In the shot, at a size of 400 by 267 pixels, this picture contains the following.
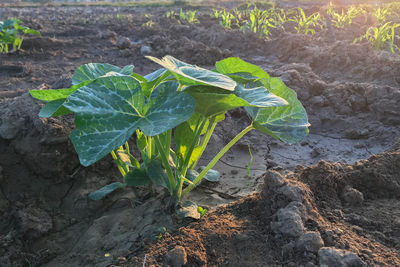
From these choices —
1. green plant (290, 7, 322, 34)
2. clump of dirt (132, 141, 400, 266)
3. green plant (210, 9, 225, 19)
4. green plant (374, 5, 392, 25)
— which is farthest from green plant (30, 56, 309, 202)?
green plant (210, 9, 225, 19)

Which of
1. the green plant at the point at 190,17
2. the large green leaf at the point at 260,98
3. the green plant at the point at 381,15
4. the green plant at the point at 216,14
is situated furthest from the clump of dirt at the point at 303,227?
the green plant at the point at 190,17

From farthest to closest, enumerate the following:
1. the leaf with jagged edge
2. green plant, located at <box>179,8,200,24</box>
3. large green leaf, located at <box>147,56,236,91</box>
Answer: green plant, located at <box>179,8,200,24</box> < the leaf with jagged edge < large green leaf, located at <box>147,56,236,91</box>

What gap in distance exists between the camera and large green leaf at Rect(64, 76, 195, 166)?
3.50 feet

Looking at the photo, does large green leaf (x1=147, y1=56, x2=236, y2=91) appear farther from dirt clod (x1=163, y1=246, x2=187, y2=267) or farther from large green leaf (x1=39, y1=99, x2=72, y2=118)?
dirt clod (x1=163, y1=246, x2=187, y2=267)

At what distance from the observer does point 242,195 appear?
1.69m

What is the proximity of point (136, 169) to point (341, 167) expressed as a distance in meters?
0.97

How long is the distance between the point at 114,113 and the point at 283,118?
0.69 metres

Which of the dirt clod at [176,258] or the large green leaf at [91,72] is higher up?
the large green leaf at [91,72]

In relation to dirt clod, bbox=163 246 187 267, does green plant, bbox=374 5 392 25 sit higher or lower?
higher

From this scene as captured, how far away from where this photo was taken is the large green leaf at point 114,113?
1.07 meters

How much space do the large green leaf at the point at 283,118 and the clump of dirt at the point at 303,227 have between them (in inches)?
7.2

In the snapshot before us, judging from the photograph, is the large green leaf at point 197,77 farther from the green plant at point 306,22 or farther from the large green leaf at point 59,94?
the green plant at point 306,22

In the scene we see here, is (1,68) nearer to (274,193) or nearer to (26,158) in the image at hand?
(26,158)

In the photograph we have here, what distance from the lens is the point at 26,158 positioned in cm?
179
